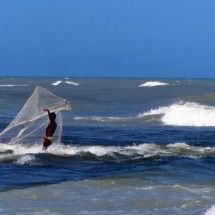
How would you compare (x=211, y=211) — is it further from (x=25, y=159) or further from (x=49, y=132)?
(x=49, y=132)

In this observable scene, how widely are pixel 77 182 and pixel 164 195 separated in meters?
2.10

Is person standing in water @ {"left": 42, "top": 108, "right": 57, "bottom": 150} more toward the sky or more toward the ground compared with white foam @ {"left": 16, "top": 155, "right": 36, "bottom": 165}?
A: more toward the sky

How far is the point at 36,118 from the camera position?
19.1 metres

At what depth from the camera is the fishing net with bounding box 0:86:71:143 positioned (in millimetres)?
19156

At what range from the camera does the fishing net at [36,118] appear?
1916 cm

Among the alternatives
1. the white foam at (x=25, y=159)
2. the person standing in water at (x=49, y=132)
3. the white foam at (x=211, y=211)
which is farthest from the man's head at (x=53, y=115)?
the white foam at (x=211, y=211)

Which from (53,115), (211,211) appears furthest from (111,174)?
(211,211)

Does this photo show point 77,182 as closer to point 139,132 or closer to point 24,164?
point 24,164

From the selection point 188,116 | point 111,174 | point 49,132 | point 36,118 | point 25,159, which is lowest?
point 111,174

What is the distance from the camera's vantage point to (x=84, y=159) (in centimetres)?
1753

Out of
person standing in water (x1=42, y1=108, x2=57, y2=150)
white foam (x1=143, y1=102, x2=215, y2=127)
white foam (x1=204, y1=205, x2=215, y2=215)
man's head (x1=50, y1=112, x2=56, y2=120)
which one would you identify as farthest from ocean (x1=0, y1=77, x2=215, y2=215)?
white foam (x1=143, y1=102, x2=215, y2=127)

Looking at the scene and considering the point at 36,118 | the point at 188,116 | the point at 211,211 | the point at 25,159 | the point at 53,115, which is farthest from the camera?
the point at 188,116

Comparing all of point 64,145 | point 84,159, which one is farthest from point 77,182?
point 64,145

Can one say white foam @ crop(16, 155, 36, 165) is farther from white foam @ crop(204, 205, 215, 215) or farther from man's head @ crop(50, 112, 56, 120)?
white foam @ crop(204, 205, 215, 215)
